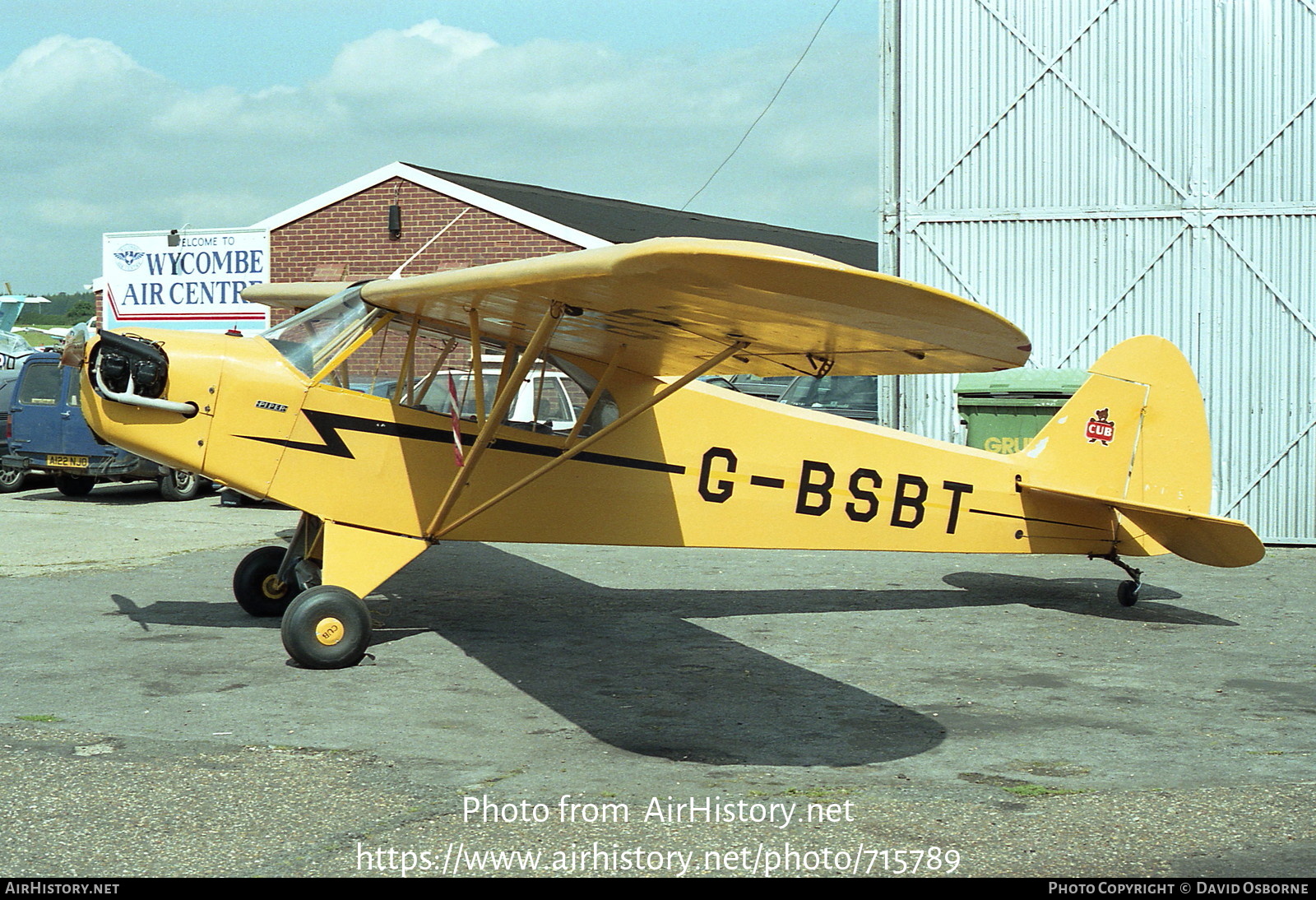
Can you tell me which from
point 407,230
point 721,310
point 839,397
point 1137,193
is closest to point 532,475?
point 721,310

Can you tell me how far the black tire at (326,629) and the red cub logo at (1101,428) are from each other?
570 cm

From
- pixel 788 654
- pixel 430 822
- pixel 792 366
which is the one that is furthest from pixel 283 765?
pixel 792 366

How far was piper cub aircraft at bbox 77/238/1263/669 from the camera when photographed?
676 cm

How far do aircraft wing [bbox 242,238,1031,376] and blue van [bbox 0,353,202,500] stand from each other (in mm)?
10900

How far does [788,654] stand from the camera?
7555 millimetres

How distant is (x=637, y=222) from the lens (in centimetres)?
2608

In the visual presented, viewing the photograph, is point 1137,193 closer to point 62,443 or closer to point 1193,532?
point 1193,532

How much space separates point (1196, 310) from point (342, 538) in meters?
10.7

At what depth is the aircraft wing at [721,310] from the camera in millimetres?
4559

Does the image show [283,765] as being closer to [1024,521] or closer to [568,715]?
[568,715]

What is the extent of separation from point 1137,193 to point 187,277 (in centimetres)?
1599

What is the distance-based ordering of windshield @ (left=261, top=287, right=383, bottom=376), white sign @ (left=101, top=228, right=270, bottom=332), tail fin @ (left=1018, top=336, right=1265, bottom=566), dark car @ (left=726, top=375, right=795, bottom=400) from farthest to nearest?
white sign @ (left=101, top=228, right=270, bottom=332)
dark car @ (left=726, top=375, right=795, bottom=400)
tail fin @ (left=1018, top=336, right=1265, bottom=566)
windshield @ (left=261, top=287, right=383, bottom=376)

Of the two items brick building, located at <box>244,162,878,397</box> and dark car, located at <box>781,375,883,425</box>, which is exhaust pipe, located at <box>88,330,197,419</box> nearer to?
dark car, located at <box>781,375,883,425</box>

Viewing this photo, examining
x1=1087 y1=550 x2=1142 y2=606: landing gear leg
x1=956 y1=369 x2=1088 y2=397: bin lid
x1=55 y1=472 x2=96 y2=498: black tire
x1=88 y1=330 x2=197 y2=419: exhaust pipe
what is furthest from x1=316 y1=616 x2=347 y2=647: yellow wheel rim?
x1=55 y1=472 x2=96 y2=498: black tire
